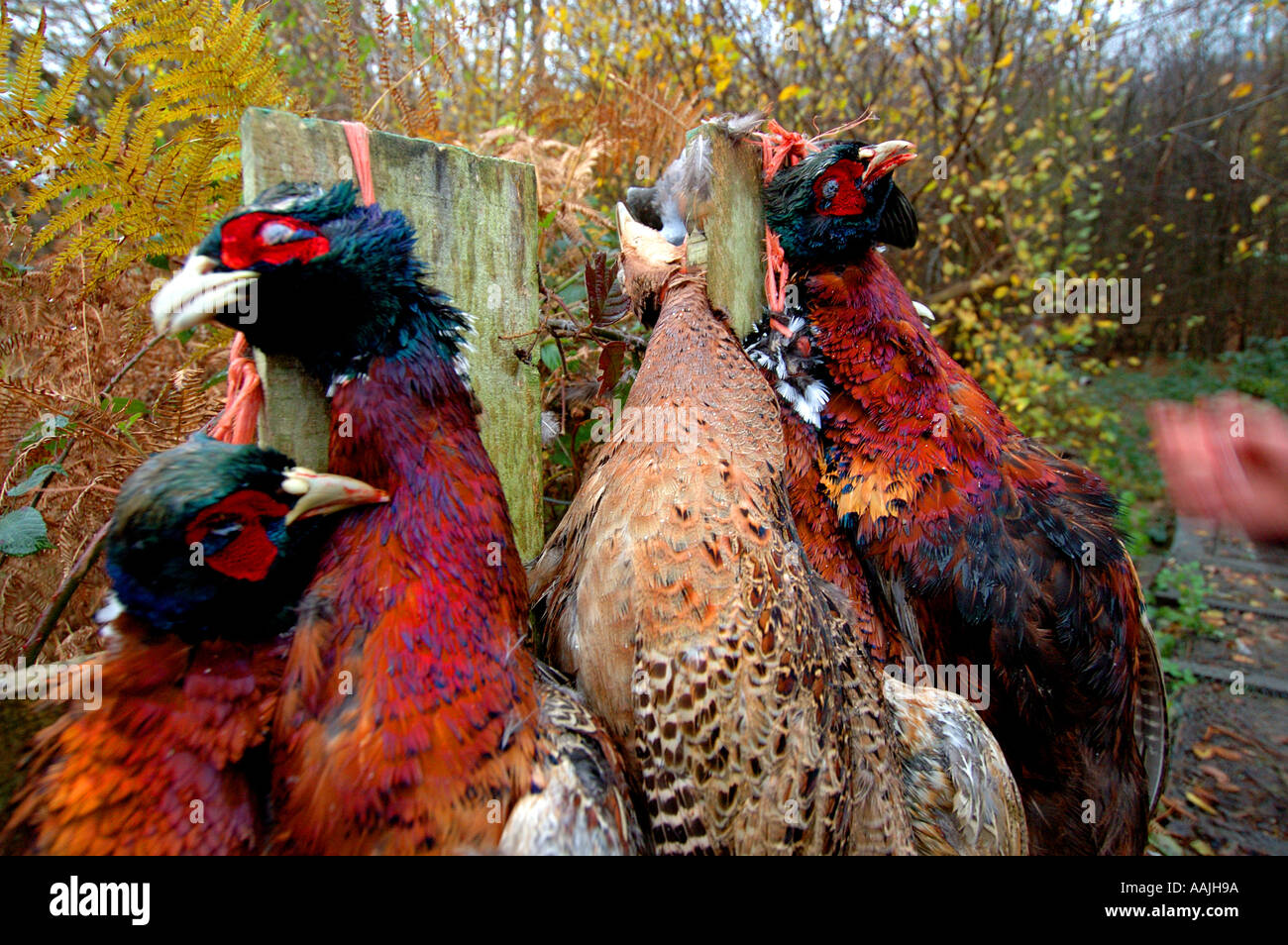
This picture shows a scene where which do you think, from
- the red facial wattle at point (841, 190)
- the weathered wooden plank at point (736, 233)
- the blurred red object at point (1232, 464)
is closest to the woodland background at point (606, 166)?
the weathered wooden plank at point (736, 233)

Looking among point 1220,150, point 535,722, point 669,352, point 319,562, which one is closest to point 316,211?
point 319,562

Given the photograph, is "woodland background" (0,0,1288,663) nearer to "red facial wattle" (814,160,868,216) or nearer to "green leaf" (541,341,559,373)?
"green leaf" (541,341,559,373)

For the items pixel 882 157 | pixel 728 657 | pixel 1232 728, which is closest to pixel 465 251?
pixel 728 657

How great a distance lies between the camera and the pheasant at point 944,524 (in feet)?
8.11

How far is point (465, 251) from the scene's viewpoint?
6.94 ft

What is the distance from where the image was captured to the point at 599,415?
8.98ft

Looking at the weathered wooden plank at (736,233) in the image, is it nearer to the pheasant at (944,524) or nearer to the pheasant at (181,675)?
the pheasant at (944,524)

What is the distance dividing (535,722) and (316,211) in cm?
130

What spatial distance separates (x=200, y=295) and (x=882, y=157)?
2280mm

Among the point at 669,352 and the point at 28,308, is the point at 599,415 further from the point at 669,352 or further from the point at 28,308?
the point at 28,308

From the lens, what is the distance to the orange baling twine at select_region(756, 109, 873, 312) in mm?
2701

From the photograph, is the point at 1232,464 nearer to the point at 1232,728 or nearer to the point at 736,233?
the point at 736,233

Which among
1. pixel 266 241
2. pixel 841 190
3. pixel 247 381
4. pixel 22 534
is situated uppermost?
pixel 841 190

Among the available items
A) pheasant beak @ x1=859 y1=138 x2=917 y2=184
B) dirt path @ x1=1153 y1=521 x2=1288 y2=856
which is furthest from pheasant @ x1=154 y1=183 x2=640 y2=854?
dirt path @ x1=1153 y1=521 x2=1288 y2=856
